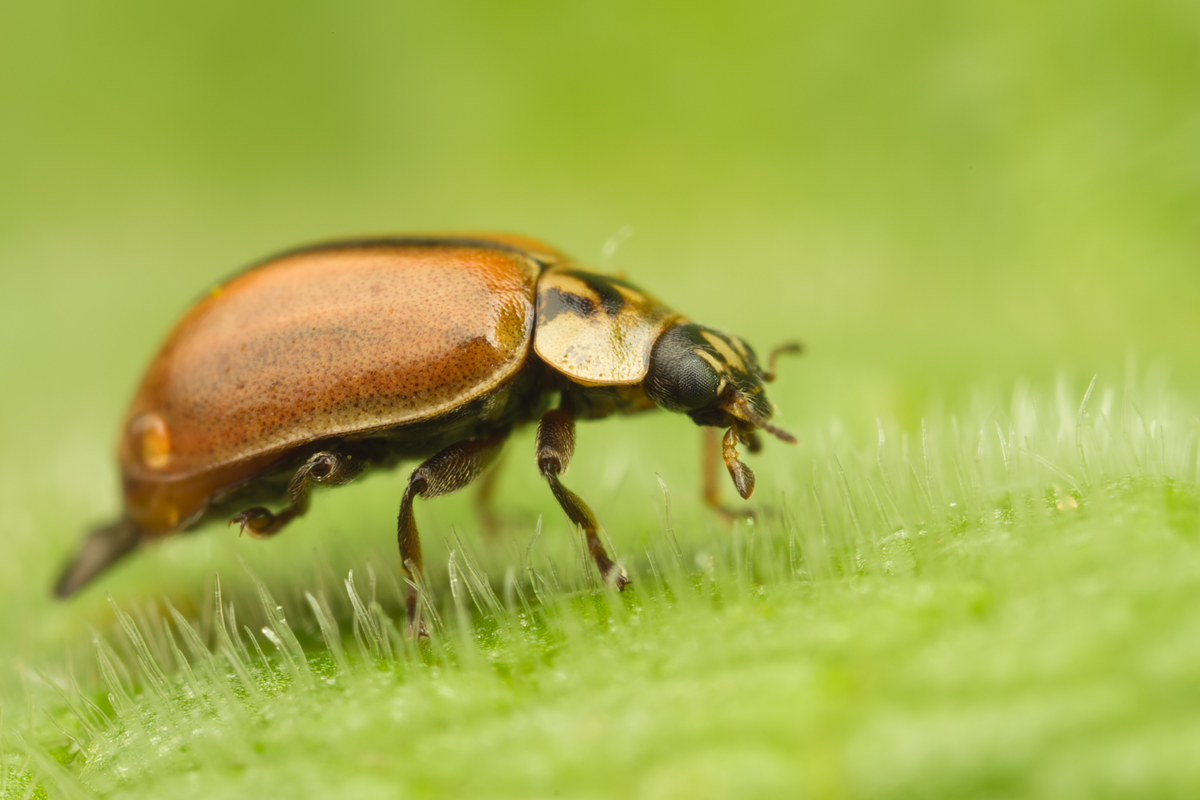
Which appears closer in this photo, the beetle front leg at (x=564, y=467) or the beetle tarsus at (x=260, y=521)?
the beetle front leg at (x=564, y=467)

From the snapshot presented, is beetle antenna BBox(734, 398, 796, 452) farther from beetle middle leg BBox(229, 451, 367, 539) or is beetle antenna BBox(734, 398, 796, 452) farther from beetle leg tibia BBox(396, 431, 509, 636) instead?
beetle middle leg BBox(229, 451, 367, 539)

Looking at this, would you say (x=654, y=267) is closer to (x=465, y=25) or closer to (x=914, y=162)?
(x=914, y=162)

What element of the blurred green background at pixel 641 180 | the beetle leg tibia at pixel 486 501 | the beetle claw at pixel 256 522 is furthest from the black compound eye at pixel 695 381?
the beetle claw at pixel 256 522

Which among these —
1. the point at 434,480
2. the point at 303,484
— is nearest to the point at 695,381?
the point at 434,480

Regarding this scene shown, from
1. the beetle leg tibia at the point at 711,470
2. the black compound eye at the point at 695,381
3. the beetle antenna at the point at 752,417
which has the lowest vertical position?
the beetle leg tibia at the point at 711,470

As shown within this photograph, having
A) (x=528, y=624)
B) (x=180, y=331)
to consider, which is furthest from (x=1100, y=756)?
(x=180, y=331)

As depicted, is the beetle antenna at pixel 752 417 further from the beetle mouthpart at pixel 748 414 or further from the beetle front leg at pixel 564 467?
the beetle front leg at pixel 564 467
